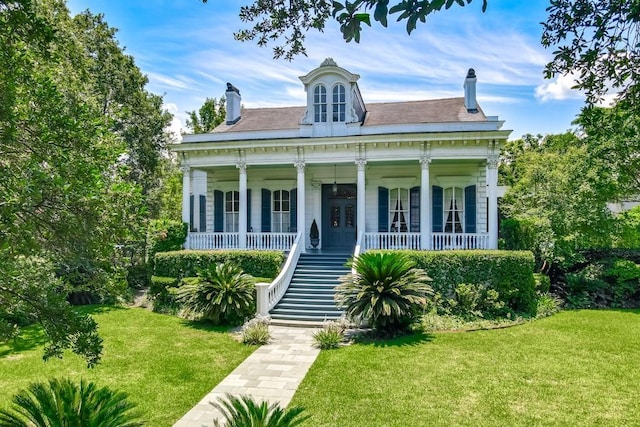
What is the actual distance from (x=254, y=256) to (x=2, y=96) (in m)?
11.0

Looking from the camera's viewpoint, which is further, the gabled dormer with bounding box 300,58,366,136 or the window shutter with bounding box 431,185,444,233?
the window shutter with bounding box 431,185,444,233

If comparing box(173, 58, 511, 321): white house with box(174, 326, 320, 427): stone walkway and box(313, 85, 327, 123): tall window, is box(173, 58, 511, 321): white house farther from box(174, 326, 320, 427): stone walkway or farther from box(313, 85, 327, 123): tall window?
box(174, 326, 320, 427): stone walkway

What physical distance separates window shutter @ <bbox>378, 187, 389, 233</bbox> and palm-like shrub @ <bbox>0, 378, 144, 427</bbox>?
13155mm

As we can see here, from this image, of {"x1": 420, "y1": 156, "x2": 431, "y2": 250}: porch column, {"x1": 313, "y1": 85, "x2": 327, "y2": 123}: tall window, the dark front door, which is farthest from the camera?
the dark front door

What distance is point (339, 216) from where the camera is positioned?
57.3ft

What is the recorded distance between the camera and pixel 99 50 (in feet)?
62.6

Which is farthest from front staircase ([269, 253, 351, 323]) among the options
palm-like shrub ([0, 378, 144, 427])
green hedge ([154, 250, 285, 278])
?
palm-like shrub ([0, 378, 144, 427])

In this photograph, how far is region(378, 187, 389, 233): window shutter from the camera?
1652cm

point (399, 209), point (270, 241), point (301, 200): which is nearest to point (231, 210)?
point (270, 241)

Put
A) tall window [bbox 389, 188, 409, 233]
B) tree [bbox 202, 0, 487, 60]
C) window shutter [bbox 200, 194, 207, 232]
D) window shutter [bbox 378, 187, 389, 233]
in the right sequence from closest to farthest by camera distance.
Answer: tree [bbox 202, 0, 487, 60] → window shutter [bbox 378, 187, 389, 233] → tall window [bbox 389, 188, 409, 233] → window shutter [bbox 200, 194, 207, 232]

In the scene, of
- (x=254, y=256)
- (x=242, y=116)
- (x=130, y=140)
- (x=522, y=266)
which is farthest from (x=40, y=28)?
(x=130, y=140)

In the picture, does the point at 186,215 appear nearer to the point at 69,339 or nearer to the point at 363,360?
the point at 363,360

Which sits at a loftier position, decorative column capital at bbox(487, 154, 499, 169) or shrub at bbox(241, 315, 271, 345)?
decorative column capital at bbox(487, 154, 499, 169)

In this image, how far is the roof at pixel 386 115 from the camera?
16722 millimetres
